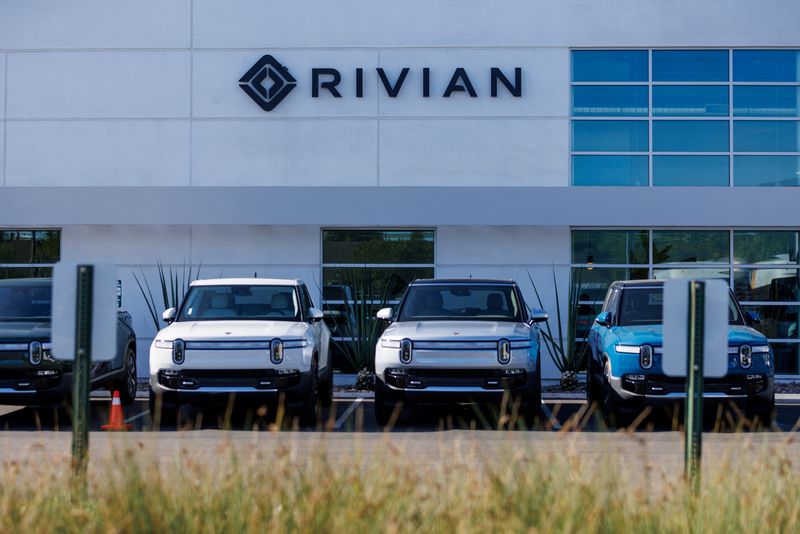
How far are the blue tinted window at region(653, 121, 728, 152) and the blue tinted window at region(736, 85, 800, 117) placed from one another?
0.51m

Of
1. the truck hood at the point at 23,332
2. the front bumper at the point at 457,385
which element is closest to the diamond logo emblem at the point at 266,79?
the truck hood at the point at 23,332

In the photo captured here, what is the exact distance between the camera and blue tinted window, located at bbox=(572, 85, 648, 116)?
66.6 feet

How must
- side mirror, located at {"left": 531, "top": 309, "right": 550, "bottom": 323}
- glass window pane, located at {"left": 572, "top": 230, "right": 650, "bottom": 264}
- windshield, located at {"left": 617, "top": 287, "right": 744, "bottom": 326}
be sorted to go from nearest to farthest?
side mirror, located at {"left": 531, "top": 309, "right": 550, "bottom": 323}, windshield, located at {"left": 617, "top": 287, "right": 744, "bottom": 326}, glass window pane, located at {"left": 572, "top": 230, "right": 650, "bottom": 264}

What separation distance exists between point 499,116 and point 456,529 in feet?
51.6

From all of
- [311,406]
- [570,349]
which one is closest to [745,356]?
[311,406]

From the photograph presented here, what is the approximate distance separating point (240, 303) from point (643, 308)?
5.41 metres

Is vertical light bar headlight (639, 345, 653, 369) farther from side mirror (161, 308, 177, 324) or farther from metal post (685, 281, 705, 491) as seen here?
side mirror (161, 308, 177, 324)

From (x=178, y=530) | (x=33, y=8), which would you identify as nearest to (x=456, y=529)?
(x=178, y=530)

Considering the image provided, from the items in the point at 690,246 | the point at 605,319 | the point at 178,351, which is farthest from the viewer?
the point at 690,246

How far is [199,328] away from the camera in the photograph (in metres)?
12.8

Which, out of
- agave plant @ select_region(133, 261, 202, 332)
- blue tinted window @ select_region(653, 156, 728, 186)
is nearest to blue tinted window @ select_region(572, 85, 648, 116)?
blue tinted window @ select_region(653, 156, 728, 186)

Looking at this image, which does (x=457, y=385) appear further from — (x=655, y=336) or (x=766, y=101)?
(x=766, y=101)

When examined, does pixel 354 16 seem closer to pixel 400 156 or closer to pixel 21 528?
pixel 400 156

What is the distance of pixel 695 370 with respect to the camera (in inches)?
258
